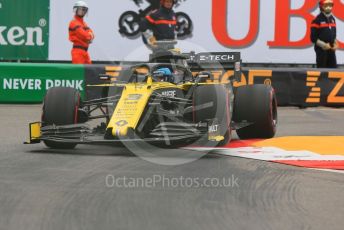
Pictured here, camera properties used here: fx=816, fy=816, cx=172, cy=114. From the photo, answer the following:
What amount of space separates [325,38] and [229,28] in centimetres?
246

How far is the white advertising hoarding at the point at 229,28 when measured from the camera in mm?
18641

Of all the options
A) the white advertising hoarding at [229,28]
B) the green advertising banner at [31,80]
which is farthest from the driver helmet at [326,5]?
the green advertising banner at [31,80]

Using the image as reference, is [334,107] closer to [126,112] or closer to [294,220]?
[126,112]

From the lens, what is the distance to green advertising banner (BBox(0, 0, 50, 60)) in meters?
18.2

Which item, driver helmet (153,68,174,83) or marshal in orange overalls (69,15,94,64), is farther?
marshal in orange overalls (69,15,94,64)

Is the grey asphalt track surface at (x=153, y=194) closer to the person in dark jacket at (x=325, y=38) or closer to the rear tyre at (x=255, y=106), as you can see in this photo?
the rear tyre at (x=255, y=106)

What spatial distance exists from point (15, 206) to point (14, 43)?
41.9 feet

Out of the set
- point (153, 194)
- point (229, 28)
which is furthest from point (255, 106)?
point (229, 28)

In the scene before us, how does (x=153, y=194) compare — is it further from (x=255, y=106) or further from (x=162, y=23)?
Result: (x=162, y=23)

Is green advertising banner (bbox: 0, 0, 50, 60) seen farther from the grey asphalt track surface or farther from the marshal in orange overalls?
the grey asphalt track surface

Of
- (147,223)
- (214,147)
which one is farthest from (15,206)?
(214,147)

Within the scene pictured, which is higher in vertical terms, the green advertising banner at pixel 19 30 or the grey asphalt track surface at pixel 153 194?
the green advertising banner at pixel 19 30

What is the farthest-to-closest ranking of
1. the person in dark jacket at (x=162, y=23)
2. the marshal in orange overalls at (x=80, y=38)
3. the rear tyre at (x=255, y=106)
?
1. the marshal in orange overalls at (x=80, y=38)
2. the person in dark jacket at (x=162, y=23)
3. the rear tyre at (x=255, y=106)

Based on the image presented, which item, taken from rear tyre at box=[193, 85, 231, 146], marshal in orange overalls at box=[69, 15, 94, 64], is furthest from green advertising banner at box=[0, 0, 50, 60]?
rear tyre at box=[193, 85, 231, 146]
